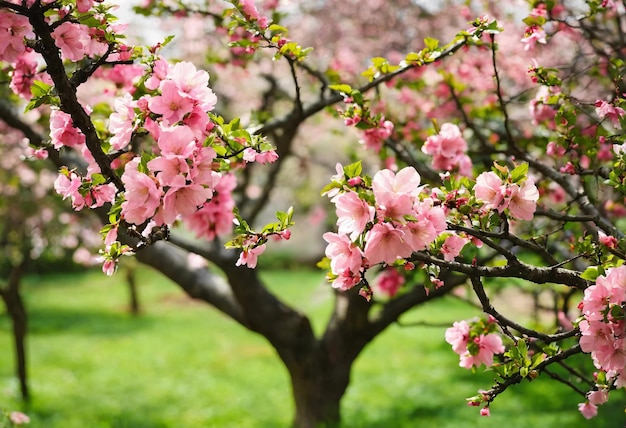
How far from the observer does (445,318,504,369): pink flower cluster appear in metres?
2.79

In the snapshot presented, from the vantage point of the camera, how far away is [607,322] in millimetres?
1861

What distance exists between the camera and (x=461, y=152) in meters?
3.43

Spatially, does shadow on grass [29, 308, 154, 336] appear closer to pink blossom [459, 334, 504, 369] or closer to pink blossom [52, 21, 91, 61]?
pink blossom [459, 334, 504, 369]

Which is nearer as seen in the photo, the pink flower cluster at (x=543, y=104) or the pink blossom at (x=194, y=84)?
the pink blossom at (x=194, y=84)

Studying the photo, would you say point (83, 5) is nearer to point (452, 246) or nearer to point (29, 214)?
point (452, 246)

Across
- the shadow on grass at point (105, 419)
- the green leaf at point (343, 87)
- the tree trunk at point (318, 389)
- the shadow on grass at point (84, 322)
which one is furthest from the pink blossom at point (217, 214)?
the shadow on grass at point (84, 322)

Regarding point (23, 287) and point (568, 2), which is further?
point (23, 287)

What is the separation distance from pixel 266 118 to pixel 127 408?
13.7ft

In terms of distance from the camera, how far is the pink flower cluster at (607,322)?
1819 mm

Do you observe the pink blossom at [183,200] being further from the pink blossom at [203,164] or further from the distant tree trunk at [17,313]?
the distant tree trunk at [17,313]

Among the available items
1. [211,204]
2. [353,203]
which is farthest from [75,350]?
[353,203]

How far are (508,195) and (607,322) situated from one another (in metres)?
0.46

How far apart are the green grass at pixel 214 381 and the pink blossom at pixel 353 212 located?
4.89m

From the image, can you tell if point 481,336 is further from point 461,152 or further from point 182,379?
point 182,379
